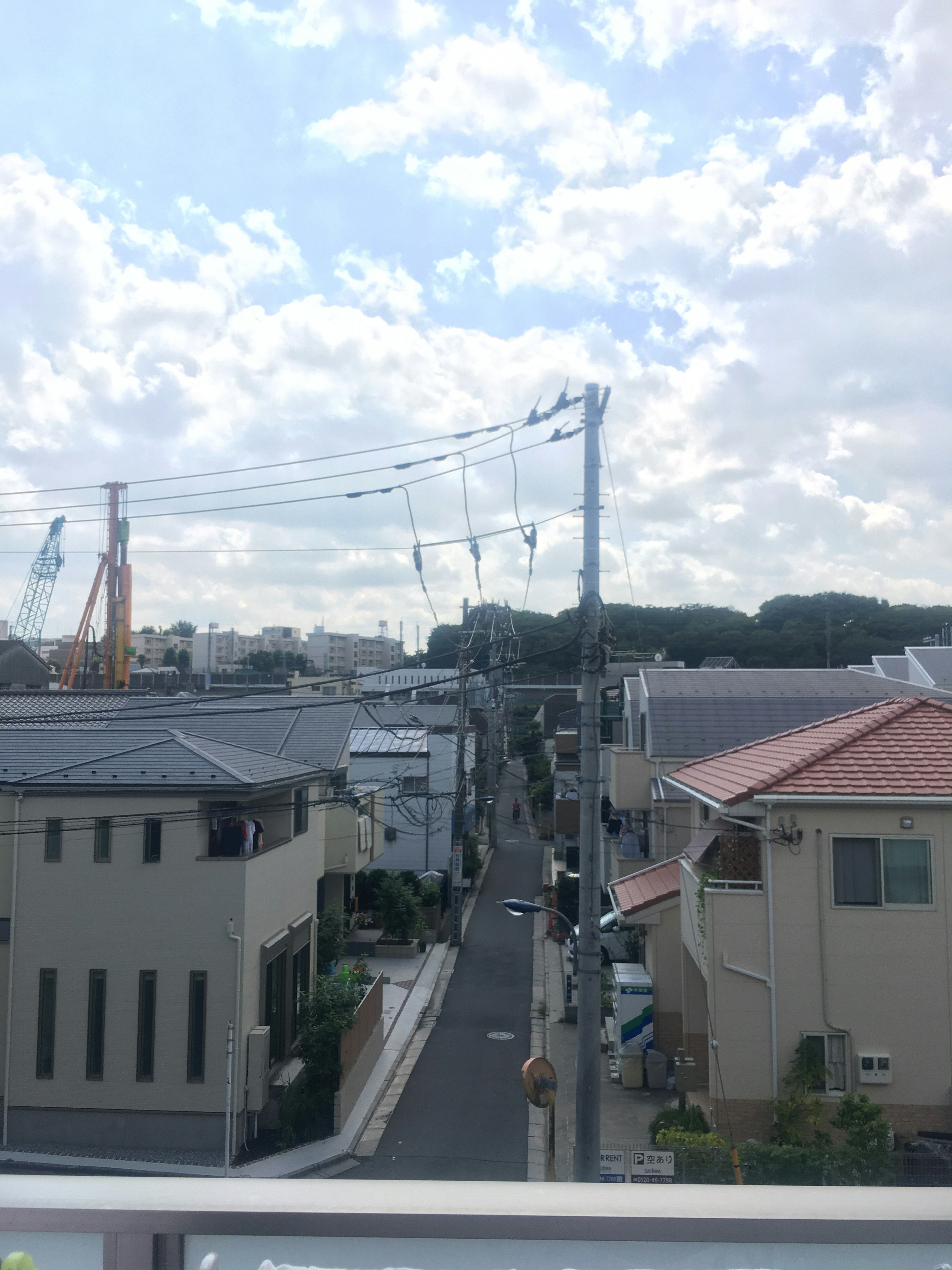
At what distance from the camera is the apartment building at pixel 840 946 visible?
30.2 feet

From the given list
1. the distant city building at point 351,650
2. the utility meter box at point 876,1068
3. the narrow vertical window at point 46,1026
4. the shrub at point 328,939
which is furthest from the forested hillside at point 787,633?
the distant city building at point 351,650

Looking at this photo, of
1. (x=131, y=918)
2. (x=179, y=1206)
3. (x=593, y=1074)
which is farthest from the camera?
(x=131, y=918)

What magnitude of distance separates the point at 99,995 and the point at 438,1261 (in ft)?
40.8

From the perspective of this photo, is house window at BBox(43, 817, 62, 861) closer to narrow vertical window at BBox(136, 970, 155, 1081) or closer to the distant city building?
narrow vertical window at BBox(136, 970, 155, 1081)

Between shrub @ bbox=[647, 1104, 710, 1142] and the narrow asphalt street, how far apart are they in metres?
1.82

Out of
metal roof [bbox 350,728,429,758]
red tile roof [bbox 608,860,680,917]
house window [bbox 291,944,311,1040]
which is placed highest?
metal roof [bbox 350,728,429,758]

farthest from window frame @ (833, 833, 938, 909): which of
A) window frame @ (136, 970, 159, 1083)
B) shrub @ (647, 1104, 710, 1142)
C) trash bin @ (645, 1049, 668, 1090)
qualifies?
window frame @ (136, 970, 159, 1083)

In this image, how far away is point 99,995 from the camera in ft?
39.8

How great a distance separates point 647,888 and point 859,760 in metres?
6.30

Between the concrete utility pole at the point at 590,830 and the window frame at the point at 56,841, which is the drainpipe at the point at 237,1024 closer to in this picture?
the window frame at the point at 56,841

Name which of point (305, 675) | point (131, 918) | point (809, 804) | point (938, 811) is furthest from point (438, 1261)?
point (305, 675)

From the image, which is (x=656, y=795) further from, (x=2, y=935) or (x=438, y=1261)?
→ (x=438, y=1261)

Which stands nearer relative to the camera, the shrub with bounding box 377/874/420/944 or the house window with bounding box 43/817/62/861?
the house window with bounding box 43/817/62/861

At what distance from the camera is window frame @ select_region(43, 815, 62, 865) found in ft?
40.7
